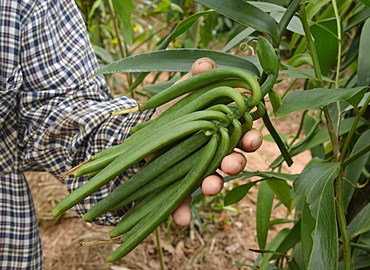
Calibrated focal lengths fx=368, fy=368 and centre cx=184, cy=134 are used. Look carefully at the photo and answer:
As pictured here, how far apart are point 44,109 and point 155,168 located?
36cm

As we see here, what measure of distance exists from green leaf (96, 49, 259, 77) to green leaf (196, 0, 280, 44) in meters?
0.05

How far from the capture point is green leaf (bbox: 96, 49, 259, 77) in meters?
0.43

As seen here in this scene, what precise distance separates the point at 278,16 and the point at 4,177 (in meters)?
0.60

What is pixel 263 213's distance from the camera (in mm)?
768

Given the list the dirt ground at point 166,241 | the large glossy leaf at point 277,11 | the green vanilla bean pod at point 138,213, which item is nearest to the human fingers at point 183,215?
the green vanilla bean pod at point 138,213

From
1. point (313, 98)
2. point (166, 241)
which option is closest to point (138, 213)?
point (313, 98)

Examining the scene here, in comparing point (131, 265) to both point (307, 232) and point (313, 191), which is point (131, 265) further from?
point (313, 191)

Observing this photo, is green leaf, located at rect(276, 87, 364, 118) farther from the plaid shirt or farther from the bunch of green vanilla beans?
the plaid shirt

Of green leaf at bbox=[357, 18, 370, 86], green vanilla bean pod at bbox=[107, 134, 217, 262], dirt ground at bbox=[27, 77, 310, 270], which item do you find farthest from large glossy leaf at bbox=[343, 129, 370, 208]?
dirt ground at bbox=[27, 77, 310, 270]

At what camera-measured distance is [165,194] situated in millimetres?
423

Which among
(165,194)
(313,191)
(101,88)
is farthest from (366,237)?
(101,88)

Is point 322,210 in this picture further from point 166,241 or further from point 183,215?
point 166,241

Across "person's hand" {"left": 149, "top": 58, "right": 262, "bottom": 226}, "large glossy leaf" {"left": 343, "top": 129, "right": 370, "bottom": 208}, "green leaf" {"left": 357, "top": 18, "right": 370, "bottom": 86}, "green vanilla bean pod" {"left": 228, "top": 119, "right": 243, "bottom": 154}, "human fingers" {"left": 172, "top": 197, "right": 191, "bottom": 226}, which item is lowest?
"human fingers" {"left": 172, "top": 197, "right": 191, "bottom": 226}

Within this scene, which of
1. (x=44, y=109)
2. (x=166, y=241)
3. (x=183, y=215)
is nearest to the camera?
(x=183, y=215)
